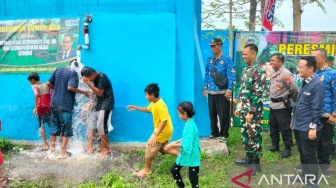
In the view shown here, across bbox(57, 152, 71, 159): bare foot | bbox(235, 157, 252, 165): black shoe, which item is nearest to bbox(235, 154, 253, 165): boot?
bbox(235, 157, 252, 165): black shoe

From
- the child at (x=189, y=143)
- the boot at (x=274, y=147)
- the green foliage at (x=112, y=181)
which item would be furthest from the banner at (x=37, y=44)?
the boot at (x=274, y=147)

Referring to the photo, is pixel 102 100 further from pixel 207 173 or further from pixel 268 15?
pixel 268 15

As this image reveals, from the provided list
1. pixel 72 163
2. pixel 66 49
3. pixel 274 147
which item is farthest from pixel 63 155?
pixel 274 147

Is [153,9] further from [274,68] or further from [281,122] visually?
[281,122]

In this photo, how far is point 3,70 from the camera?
676 cm

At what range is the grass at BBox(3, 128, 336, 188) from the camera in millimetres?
4777

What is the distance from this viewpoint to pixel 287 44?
7.49 meters

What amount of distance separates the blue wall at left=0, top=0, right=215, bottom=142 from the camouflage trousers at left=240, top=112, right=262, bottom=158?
49.8 inches

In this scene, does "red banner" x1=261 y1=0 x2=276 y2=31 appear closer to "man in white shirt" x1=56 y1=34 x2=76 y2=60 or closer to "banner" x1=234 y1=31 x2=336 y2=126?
"banner" x1=234 y1=31 x2=336 y2=126

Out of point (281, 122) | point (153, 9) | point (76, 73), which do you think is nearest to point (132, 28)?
point (153, 9)

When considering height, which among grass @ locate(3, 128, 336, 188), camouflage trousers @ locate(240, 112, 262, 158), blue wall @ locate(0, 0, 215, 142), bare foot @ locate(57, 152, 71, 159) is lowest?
grass @ locate(3, 128, 336, 188)

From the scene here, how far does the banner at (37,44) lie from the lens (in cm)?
638

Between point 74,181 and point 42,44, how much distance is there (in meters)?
2.83

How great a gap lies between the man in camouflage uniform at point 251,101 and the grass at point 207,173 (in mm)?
336
